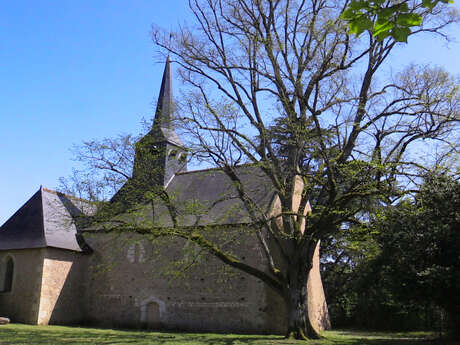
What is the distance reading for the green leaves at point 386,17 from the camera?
3000 mm

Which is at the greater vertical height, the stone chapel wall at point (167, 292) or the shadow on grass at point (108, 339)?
the stone chapel wall at point (167, 292)

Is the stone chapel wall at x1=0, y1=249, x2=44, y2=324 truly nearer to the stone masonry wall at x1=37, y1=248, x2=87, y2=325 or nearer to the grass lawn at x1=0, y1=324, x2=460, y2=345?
the stone masonry wall at x1=37, y1=248, x2=87, y2=325

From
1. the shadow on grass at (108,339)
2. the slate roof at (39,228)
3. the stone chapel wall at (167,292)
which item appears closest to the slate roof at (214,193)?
the stone chapel wall at (167,292)

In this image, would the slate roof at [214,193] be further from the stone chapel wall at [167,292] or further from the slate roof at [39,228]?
the slate roof at [39,228]

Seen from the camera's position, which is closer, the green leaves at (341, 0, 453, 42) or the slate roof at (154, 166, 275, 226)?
the green leaves at (341, 0, 453, 42)

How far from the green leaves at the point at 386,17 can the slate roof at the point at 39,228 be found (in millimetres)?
19126

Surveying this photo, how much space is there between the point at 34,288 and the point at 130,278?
444 cm

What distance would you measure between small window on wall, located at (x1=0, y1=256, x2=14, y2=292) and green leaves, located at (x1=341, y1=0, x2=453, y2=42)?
73.6 ft

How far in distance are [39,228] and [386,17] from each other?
2135cm

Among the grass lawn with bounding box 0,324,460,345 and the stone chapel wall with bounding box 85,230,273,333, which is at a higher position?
the stone chapel wall with bounding box 85,230,273,333

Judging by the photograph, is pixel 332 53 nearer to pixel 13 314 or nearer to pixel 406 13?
pixel 406 13

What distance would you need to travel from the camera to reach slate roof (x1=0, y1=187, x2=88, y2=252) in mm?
20766

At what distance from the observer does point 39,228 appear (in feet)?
69.4

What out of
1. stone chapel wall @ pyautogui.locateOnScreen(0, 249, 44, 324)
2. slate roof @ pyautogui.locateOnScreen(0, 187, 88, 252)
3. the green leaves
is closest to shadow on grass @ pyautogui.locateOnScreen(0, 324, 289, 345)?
stone chapel wall @ pyautogui.locateOnScreen(0, 249, 44, 324)
